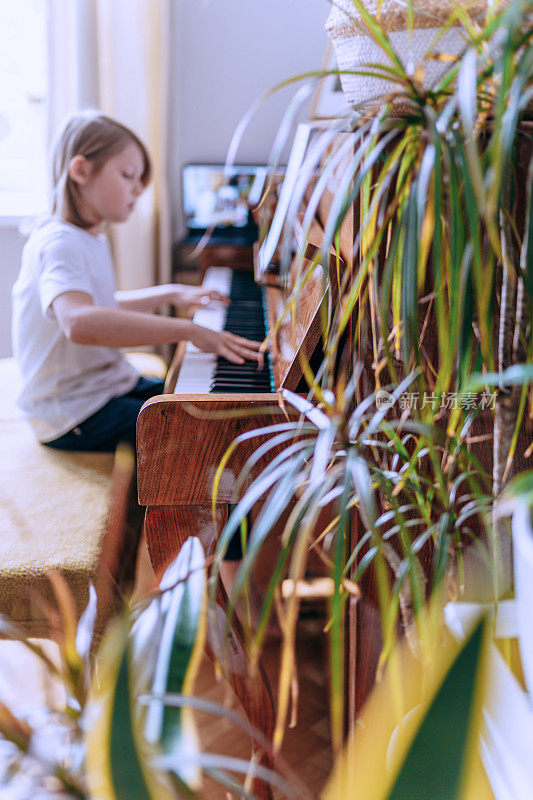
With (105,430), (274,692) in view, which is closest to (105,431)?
(105,430)

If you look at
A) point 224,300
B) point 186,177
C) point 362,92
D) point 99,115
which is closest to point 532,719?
point 362,92

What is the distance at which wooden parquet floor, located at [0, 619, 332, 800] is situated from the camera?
1.31 m

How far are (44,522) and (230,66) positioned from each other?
2.09 metres

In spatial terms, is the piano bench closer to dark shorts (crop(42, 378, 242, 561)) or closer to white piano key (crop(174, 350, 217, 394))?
dark shorts (crop(42, 378, 242, 561))

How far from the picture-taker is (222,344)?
1.32 meters

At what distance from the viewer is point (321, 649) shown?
65.9 inches

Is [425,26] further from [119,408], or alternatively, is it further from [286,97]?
[286,97]

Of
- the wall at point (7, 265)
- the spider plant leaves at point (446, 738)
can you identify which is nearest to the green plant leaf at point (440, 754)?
the spider plant leaves at point (446, 738)

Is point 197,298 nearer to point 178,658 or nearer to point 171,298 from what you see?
point 171,298

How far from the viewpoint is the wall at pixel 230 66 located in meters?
2.58

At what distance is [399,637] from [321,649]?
733 mm

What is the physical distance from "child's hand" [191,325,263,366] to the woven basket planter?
22.1 inches

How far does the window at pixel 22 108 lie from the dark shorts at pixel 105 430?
57.5 inches

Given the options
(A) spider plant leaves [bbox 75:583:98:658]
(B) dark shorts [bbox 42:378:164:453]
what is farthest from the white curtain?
(A) spider plant leaves [bbox 75:583:98:658]
